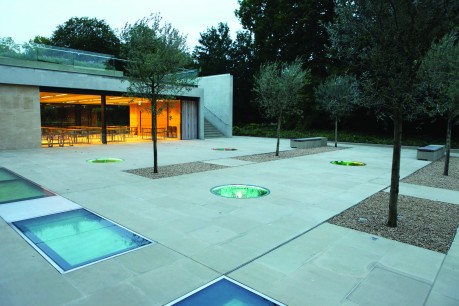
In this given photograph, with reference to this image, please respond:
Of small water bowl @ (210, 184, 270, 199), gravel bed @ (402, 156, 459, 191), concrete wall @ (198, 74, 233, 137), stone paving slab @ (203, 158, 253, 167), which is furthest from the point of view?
concrete wall @ (198, 74, 233, 137)

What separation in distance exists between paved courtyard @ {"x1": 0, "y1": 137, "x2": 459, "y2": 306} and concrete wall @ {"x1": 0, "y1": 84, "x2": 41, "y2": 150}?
9.06m

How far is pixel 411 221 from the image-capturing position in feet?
16.8

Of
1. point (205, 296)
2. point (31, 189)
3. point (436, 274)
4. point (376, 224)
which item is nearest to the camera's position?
point (205, 296)

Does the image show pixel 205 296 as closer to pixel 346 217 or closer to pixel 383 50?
pixel 346 217

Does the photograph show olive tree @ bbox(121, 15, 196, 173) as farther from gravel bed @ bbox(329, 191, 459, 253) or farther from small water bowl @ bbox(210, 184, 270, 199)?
gravel bed @ bbox(329, 191, 459, 253)

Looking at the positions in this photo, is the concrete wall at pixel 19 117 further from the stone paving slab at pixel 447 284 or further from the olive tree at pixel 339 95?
the stone paving slab at pixel 447 284

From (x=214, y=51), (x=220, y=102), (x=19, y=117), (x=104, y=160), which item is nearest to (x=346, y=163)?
(x=104, y=160)

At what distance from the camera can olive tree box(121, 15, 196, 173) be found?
8375 mm

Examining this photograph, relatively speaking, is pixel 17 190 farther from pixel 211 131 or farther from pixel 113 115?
pixel 113 115

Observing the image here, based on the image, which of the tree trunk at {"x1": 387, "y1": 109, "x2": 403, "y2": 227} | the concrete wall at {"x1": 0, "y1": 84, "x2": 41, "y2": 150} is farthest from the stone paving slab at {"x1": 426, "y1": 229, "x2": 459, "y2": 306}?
the concrete wall at {"x1": 0, "y1": 84, "x2": 41, "y2": 150}

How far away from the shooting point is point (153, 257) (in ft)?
12.0

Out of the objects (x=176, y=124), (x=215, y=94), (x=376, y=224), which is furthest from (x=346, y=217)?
(x=215, y=94)

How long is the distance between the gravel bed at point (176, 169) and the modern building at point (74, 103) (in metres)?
1.65

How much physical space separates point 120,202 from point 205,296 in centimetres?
361
